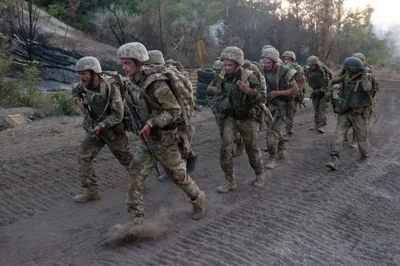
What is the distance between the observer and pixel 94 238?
496cm

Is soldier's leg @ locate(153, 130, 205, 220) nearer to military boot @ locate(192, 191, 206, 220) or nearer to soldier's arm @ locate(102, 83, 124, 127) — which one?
military boot @ locate(192, 191, 206, 220)

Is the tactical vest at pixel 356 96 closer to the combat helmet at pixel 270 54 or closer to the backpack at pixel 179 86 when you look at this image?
the combat helmet at pixel 270 54

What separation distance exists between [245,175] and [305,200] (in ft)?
4.18

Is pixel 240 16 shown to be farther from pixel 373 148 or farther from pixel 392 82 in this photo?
pixel 373 148

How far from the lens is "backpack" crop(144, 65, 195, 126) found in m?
4.70

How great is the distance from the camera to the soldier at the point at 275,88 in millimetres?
7364

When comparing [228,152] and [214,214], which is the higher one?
[228,152]

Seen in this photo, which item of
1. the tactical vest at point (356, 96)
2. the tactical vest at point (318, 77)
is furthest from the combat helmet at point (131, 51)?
the tactical vest at point (318, 77)

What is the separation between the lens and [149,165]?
4.93m

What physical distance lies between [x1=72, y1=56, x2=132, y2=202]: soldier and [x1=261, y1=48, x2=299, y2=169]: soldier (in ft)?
8.92

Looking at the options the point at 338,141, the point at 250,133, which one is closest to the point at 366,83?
the point at 338,141

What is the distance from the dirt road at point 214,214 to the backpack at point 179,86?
4.46 ft

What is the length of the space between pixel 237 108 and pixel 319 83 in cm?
490

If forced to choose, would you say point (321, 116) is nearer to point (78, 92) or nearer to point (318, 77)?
point (318, 77)
